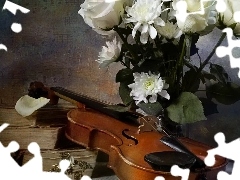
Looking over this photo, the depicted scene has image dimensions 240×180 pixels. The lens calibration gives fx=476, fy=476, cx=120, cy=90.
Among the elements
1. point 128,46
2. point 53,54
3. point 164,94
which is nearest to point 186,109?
point 164,94

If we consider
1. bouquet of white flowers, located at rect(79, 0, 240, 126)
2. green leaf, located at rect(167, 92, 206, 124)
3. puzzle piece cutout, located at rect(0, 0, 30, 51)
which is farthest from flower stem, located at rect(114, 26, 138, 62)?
puzzle piece cutout, located at rect(0, 0, 30, 51)

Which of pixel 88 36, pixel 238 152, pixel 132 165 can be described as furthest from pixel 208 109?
pixel 88 36

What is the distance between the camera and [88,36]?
3.55 feet

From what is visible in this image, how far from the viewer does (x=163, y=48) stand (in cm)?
84

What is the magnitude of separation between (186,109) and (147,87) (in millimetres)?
75

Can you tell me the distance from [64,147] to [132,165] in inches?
8.4

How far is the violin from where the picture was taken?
2.42 feet

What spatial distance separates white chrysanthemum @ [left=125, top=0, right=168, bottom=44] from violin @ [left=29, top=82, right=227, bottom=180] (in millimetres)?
194

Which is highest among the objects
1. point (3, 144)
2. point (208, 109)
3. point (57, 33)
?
point (57, 33)

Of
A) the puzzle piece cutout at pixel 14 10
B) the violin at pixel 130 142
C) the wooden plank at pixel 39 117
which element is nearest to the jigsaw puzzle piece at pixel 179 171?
the violin at pixel 130 142

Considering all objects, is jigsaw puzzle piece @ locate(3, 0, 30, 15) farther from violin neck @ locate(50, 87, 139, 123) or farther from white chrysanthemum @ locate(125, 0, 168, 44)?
white chrysanthemum @ locate(125, 0, 168, 44)

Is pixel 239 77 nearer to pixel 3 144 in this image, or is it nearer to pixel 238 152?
pixel 238 152

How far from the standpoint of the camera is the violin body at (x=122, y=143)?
758 mm

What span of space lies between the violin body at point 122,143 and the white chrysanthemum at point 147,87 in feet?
0.27
